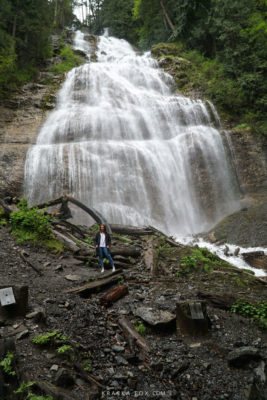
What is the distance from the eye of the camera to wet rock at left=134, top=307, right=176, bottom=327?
3.58 metres

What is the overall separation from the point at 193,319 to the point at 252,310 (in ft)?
4.20

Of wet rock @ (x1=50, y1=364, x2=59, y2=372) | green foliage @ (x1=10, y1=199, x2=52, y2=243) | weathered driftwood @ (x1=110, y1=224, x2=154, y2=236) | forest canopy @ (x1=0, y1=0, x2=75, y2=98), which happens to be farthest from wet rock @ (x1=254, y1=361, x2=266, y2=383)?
forest canopy @ (x1=0, y1=0, x2=75, y2=98)

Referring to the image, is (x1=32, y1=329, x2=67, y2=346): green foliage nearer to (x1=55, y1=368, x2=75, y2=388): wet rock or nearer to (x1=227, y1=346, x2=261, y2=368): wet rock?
(x1=55, y1=368, x2=75, y2=388): wet rock

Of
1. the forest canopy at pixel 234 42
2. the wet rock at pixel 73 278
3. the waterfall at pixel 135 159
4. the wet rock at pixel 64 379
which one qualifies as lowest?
the wet rock at pixel 64 379

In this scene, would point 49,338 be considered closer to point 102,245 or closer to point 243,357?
point 243,357

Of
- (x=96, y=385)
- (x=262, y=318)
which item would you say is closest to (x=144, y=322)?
(x=96, y=385)

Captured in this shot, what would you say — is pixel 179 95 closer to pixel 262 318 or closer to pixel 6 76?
pixel 6 76

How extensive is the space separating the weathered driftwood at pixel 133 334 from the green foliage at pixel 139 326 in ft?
0.24

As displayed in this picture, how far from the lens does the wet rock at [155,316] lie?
358 centimetres

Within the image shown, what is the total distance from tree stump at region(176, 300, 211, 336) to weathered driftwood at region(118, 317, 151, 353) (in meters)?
0.57

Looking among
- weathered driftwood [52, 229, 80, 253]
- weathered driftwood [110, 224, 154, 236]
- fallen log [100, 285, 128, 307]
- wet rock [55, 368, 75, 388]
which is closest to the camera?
wet rock [55, 368, 75, 388]

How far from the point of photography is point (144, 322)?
374cm

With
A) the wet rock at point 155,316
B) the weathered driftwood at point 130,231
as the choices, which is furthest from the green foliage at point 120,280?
the weathered driftwood at point 130,231

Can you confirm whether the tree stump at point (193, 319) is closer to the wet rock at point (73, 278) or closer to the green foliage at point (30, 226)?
the wet rock at point (73, 278)
